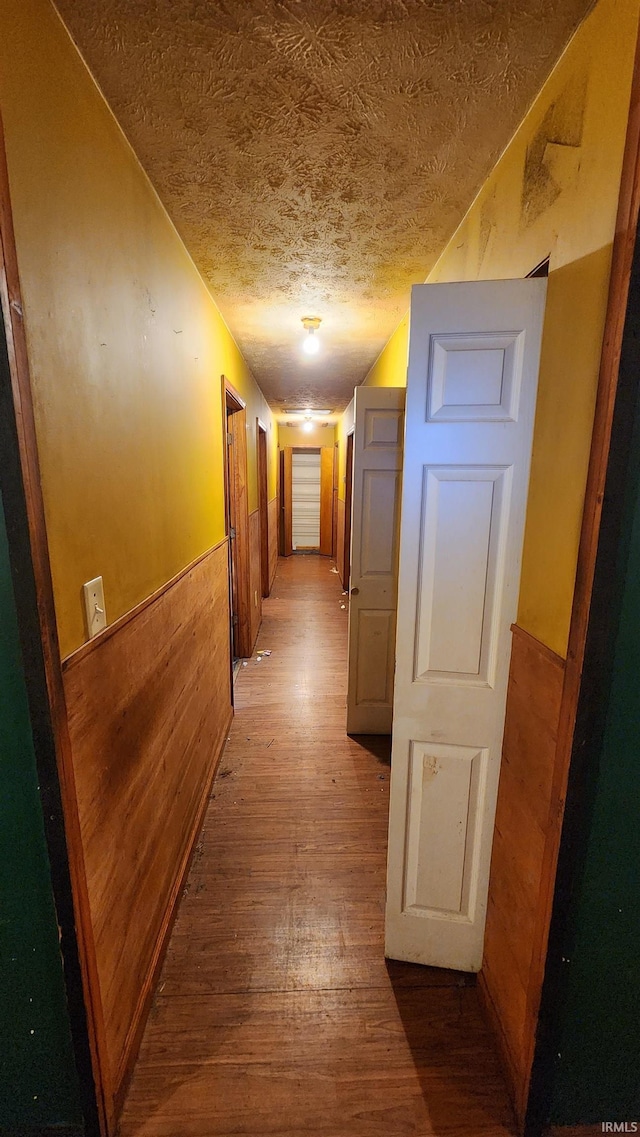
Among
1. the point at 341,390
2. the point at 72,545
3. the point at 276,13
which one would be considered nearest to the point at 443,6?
the point at 276,13

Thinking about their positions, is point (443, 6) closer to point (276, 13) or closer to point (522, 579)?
point (276, 13)

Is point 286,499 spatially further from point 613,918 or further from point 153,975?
point 613,918

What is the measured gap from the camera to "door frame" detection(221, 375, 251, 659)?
334 cm

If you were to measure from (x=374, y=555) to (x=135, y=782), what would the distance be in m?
1.62

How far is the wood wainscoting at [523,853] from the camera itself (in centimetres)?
98

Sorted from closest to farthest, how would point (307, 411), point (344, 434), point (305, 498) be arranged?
1. point (344, 434)
2. point (307, 411)
3. point (305, 498)

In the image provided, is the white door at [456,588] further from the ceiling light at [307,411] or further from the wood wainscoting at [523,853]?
the ceiling light at [307,411]

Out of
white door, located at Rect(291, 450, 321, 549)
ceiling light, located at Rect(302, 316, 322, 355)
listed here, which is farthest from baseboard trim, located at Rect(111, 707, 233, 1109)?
white door, located at Rect(291, 450, 321, 549)

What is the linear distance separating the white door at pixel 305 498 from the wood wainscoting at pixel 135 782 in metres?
7.30

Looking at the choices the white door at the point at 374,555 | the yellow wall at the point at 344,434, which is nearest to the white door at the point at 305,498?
the yellow wall at the point at 344,434

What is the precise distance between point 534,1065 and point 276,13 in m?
2.35

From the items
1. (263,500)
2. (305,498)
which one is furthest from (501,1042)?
(305,498)

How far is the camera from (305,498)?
9148 mm

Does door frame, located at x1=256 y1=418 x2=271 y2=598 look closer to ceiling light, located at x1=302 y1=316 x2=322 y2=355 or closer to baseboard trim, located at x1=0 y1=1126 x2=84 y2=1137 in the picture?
ceiling light, located at x1=302 y1=316 x2=322 y2=355
